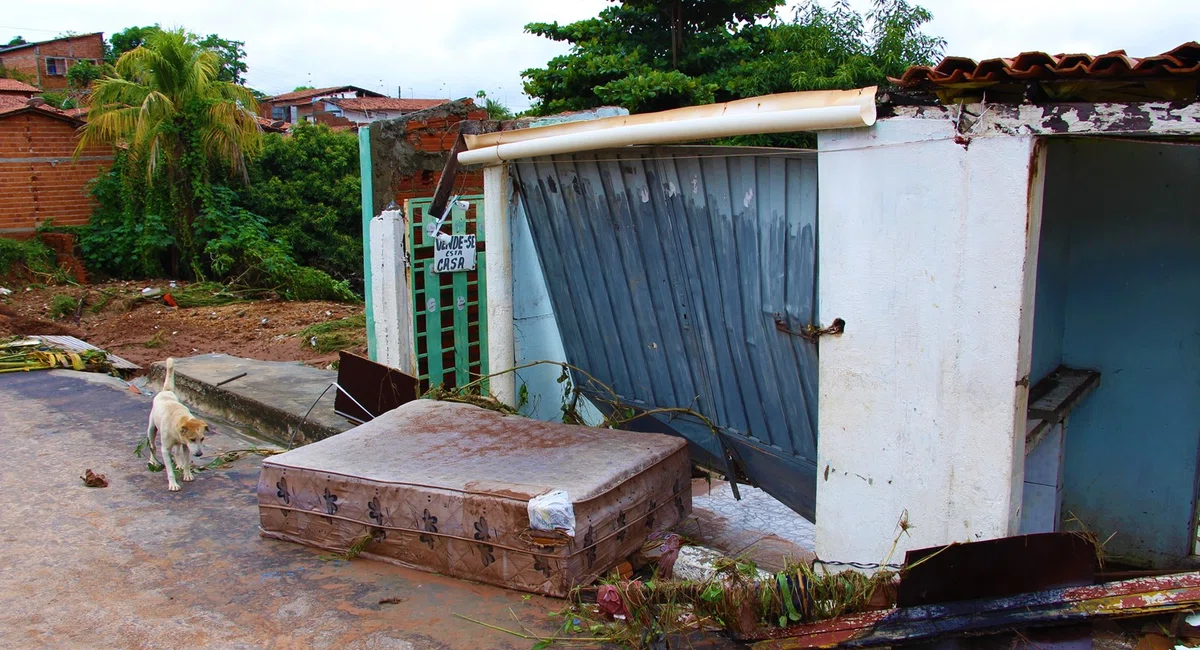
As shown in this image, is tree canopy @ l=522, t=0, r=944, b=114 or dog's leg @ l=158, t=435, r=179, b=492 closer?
dog's leg @ l=158, t=435, r=179, b=492

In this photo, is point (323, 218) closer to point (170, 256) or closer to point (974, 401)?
point (170, 256)

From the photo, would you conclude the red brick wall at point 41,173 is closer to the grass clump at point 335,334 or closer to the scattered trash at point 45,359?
the scattered trash at point 45,359

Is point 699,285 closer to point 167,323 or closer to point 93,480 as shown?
point 93,480

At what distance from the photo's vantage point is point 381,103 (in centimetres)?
4322

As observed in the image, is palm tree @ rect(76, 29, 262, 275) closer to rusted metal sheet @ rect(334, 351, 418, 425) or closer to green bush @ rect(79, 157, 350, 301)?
green bush @ rect(79, 157, 350, 301)

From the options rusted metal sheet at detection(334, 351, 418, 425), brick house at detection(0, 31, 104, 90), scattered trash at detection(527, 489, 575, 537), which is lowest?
rusted metal sheet at detection(334, 351, 418, 425)

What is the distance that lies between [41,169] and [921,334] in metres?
17.6

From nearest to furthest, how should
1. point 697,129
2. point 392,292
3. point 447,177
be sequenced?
point 697,129 → point 447,177 → point 392,292

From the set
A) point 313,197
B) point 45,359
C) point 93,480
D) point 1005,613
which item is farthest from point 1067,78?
point 313,197

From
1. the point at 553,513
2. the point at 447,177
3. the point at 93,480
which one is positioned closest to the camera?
the point at 553,513

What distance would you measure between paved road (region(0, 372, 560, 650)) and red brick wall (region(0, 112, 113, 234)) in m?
12.3

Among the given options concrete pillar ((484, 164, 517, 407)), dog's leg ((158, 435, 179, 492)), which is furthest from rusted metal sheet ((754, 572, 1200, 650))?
dog's leg ((158, 435, 179, 492))

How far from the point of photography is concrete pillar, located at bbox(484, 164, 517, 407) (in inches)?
202

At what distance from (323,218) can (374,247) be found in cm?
1041
